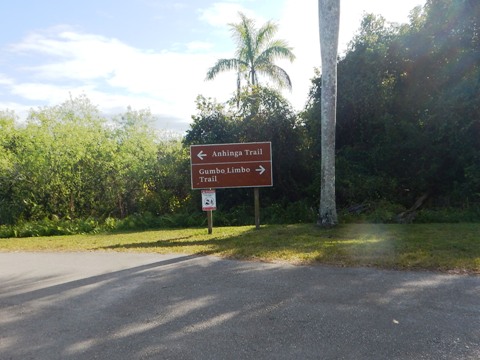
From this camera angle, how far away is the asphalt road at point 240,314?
143 inches

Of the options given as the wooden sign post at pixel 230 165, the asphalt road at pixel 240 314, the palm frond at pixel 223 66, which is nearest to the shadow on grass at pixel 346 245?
the asphalt road at pixel 240 314

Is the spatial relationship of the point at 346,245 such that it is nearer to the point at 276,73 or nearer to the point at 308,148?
the point at 308,148

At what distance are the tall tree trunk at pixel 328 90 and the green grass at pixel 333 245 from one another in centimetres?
77

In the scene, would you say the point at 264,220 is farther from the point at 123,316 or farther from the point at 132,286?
the point at 123,316

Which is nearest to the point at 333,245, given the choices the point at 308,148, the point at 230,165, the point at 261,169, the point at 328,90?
the point at 261,169

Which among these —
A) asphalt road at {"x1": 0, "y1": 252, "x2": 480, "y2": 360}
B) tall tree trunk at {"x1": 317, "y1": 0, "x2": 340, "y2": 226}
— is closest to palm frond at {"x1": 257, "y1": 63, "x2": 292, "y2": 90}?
tall tree trunk at {"x1": 317, "y1": 0, "x2": 340, "y2": 226}

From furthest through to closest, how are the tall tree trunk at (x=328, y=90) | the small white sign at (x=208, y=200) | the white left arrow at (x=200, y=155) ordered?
the white left arrow at (x=200, y=155) < the small white sign at (x=208, y=200) < the tall tree trunk at (x=328, y=90)

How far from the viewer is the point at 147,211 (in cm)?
1694

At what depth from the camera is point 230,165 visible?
1145cm

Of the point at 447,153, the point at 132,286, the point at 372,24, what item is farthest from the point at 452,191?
the point at 132,286

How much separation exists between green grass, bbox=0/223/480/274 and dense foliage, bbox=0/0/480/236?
294 centimetres

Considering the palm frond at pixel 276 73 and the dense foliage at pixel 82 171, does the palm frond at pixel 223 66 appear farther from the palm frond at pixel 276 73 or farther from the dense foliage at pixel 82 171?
the dense foliage at pixel 82 171

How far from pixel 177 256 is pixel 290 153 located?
9.48 metres

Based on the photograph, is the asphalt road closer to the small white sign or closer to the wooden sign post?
the small white sign
